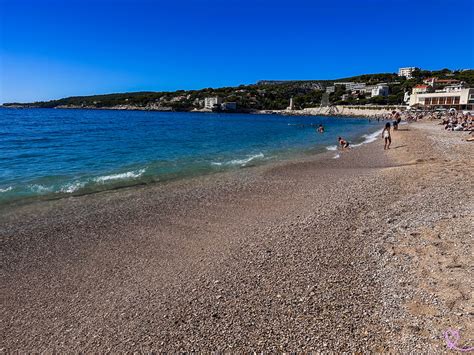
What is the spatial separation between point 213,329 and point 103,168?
1590cm

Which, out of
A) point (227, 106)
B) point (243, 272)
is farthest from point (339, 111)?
point (243, 272)

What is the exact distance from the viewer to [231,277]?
19.9ft

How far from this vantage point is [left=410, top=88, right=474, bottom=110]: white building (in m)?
96.1

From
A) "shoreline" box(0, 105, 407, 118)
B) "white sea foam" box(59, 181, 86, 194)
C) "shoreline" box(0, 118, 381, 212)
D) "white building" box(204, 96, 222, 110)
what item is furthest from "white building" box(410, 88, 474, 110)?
"white sea foam" box(59, 181, 86, 194)

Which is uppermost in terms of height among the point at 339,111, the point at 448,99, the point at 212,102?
the point at 212,102

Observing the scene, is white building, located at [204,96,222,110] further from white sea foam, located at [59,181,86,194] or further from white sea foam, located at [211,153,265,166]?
white sea foam, located at [59,181,86,194]

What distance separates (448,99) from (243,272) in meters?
121

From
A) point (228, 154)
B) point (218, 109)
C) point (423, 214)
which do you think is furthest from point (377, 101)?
point (423, 214)

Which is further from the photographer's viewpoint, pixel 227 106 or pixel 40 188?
pixel 227 106

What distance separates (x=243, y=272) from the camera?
624cm

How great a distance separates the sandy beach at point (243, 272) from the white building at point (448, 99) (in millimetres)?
106044

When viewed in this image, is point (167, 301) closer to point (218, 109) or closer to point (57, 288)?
point (57, 288)

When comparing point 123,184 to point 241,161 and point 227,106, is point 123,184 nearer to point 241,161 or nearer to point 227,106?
point 241,161

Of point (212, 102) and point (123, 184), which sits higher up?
point (212, 102)
